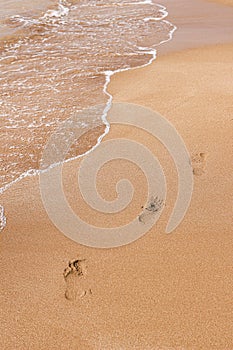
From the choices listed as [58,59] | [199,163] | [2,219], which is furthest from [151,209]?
[58,59]

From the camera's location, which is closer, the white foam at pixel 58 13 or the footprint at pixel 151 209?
the footprint at pixel 151 209

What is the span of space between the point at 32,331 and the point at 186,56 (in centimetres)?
624

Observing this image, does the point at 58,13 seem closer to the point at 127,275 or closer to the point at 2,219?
the point at 2,219

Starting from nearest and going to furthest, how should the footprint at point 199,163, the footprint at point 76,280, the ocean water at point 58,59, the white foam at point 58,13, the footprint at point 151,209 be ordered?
the footprint at point 76,280
the footprint at point 151,209
the footprint at point 199,163
the ocean water at point 58,59
the white foam at point 58,13

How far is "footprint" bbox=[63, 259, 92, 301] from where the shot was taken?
262cm

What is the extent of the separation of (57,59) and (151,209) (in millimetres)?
5292

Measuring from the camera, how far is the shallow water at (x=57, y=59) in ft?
15.3

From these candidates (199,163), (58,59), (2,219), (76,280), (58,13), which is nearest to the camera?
(76,280)

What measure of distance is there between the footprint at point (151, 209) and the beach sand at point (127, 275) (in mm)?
87

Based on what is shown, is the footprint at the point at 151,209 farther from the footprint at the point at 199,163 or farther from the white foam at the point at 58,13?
the white foam at the point at 58,13

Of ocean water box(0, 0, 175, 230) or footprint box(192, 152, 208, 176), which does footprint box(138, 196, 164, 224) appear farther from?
ocean water box(0, 0, 175, 230)

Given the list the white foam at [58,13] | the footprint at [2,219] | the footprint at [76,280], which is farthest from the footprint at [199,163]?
the white foam at [58,13]

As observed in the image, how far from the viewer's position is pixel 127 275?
275 cm

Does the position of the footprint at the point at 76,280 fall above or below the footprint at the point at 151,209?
below
